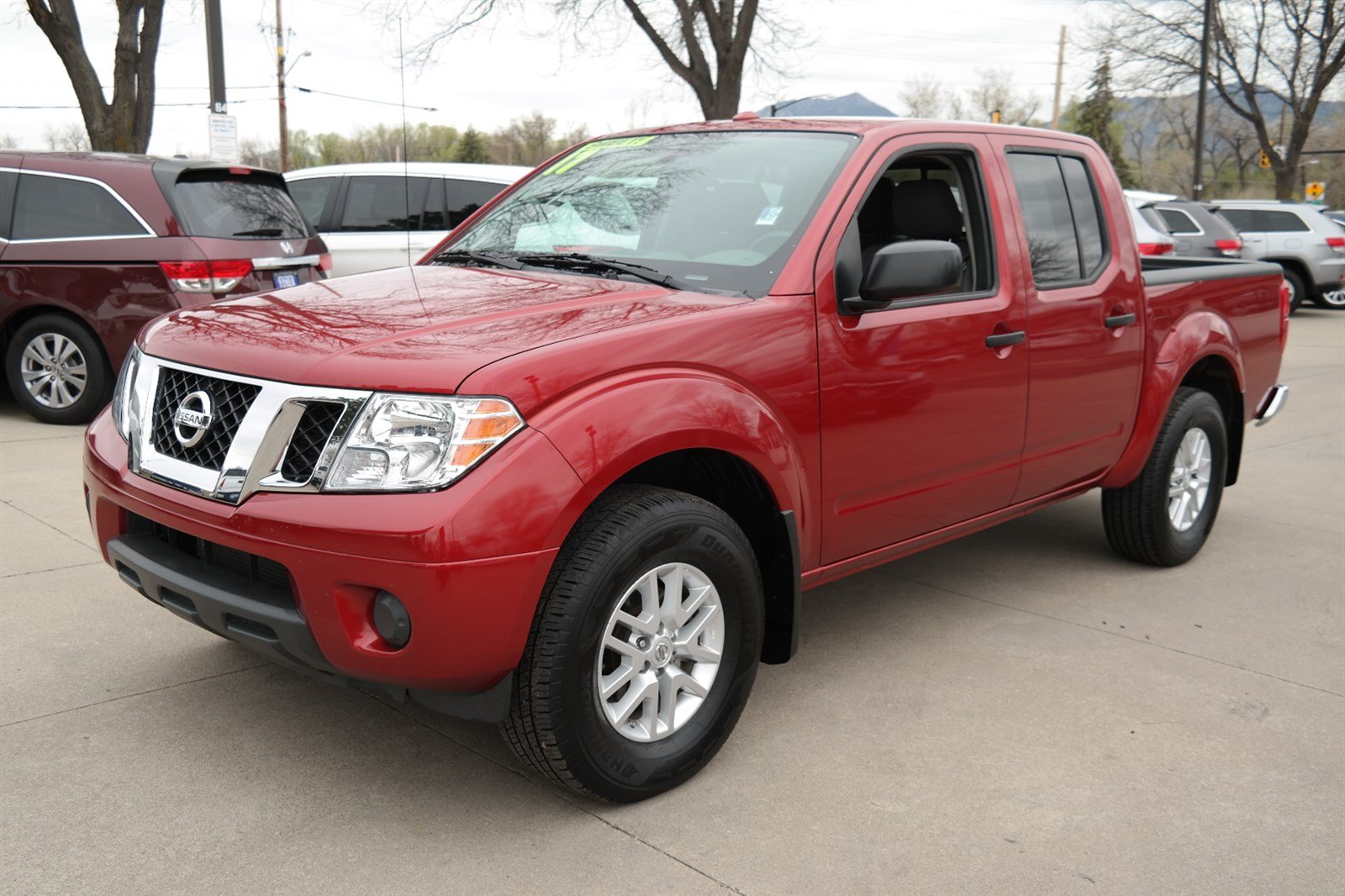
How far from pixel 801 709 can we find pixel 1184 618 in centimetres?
187

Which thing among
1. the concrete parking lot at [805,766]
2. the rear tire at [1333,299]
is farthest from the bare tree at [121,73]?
the rear tire at [1333,299]

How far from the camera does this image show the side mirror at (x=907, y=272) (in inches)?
137

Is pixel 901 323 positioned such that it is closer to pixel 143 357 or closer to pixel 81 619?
pixel 143 357

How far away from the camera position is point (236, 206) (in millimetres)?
8391

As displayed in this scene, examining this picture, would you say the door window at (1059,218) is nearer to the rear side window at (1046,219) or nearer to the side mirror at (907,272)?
the rear side window at (1046,219)

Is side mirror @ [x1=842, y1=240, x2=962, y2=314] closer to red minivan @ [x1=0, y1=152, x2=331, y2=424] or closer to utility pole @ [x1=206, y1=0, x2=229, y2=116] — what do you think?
red minivan @ [x1=0, y1=152, x2=331, y2=424]

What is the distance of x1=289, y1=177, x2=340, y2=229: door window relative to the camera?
11234 mm

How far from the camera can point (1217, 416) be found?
A: 5.47 meters

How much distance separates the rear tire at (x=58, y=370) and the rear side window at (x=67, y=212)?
22.6 inches

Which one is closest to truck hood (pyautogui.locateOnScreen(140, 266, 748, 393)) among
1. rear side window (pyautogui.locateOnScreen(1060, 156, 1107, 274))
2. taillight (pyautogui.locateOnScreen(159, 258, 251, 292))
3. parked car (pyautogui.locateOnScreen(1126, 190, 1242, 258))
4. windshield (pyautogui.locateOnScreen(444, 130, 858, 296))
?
windshield (pyautogui.locateOnScreen(444, 130, 858, 296))

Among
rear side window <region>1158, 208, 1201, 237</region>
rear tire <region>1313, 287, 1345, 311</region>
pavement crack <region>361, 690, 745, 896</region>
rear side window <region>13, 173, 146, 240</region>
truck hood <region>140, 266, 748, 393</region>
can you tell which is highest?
rear side window <region>1158, 208, 1201, 237</region>

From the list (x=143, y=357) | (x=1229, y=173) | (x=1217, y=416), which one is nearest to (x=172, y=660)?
(x=143, y=357)

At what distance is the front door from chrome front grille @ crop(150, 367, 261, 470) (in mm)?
1587

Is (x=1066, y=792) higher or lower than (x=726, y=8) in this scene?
lower
